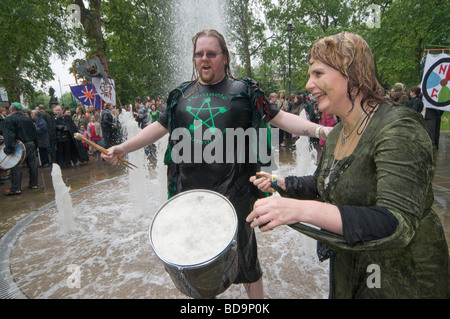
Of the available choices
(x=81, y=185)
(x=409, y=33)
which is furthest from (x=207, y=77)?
(x=409, y=33)

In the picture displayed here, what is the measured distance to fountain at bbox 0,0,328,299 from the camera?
9.37ft

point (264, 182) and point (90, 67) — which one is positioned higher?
point (90, 67)

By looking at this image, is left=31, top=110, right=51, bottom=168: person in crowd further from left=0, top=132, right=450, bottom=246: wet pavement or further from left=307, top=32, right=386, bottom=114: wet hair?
left=307, top=32, right=386, bottom=114: wet hair

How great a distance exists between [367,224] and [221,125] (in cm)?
124

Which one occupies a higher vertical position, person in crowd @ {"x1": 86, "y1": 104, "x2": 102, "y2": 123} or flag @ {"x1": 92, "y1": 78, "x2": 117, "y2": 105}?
flag @ {"x1": 92, "y1": 78, "x2": 117, "y2": 105}

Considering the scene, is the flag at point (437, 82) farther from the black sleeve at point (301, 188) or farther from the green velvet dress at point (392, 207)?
the green velvet dress at point (392, 207)

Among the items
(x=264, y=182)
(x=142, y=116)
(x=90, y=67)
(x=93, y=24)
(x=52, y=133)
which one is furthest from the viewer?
(x=93, y=24)

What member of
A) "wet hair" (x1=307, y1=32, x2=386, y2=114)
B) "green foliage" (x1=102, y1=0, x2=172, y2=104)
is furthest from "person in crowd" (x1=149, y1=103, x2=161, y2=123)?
"wet hair" (x1=307, y1=32, x2=386, y2=114)

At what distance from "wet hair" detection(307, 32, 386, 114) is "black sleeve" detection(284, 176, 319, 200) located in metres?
0.48

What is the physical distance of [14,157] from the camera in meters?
A: 6.62

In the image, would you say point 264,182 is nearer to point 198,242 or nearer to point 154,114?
point 198,242

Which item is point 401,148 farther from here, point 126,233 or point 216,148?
point 126,233

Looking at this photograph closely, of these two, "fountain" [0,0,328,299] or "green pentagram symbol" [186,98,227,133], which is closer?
"green pentagram symbol" [186,98,227,133]

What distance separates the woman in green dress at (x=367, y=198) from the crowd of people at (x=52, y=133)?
7448 mm
